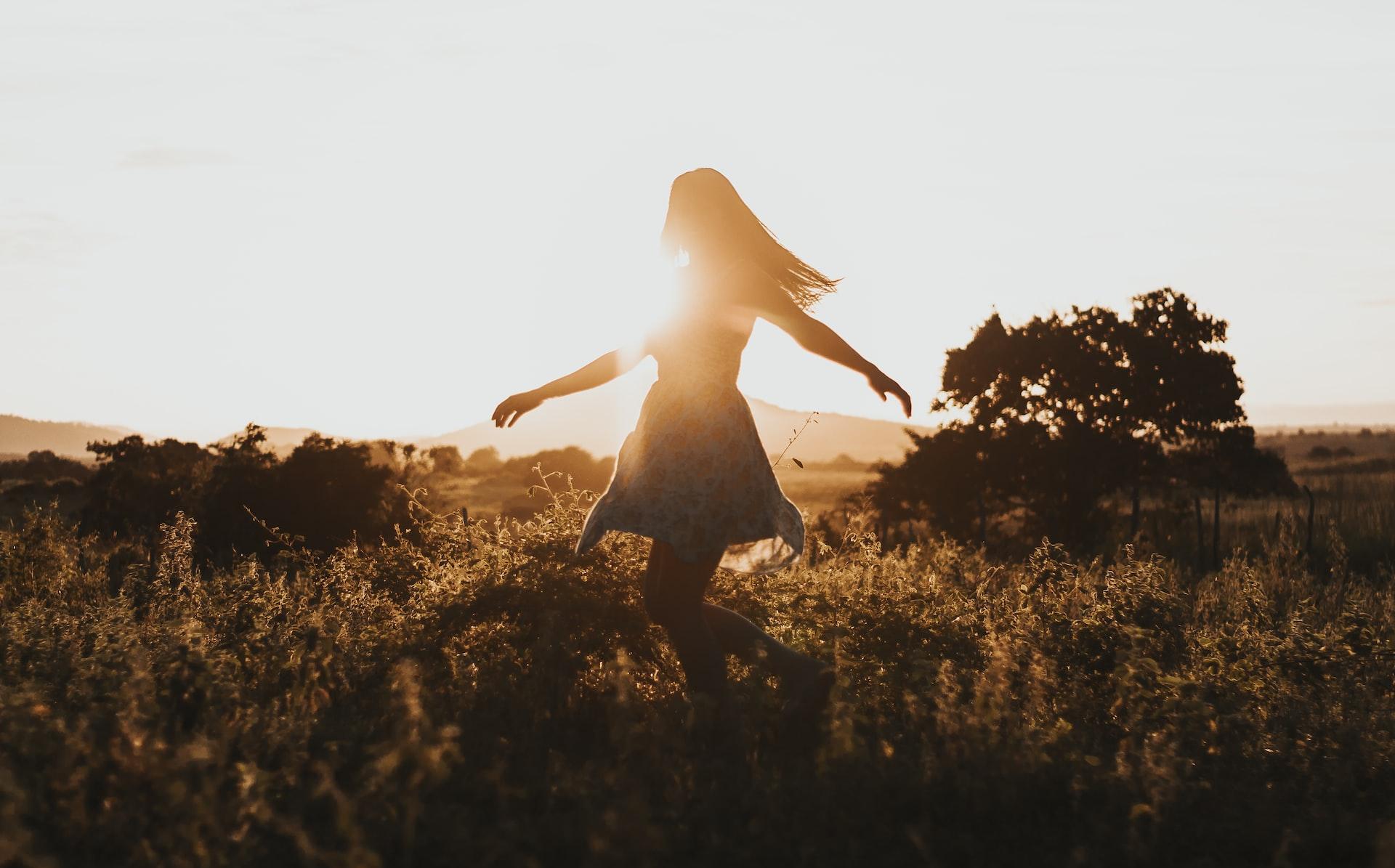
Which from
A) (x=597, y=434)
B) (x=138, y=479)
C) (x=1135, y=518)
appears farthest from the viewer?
(x=597, y=434)

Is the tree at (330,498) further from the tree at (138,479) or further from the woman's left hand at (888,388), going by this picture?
the woman's left hand at (888,388)

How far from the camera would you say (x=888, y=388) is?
191 inches

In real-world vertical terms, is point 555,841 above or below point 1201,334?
below

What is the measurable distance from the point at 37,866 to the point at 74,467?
134 ft

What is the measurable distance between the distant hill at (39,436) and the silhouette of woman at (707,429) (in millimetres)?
56008

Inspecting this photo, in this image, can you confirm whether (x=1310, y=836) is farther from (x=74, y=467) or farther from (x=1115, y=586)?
(x=74, y=467)

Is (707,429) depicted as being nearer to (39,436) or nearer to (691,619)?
(691,619)

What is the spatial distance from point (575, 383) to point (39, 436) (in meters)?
86.9

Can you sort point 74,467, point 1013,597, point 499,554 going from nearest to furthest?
1. point 499,554
2. point 1013,597
3. point 74,467

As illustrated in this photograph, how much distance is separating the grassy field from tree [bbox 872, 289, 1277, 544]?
16874 mm

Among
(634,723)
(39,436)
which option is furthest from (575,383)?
(39,436)

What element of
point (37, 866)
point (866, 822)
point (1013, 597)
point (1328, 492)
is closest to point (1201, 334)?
point (1328, 492)

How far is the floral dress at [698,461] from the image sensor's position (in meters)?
4.81

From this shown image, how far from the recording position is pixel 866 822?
386 cm
